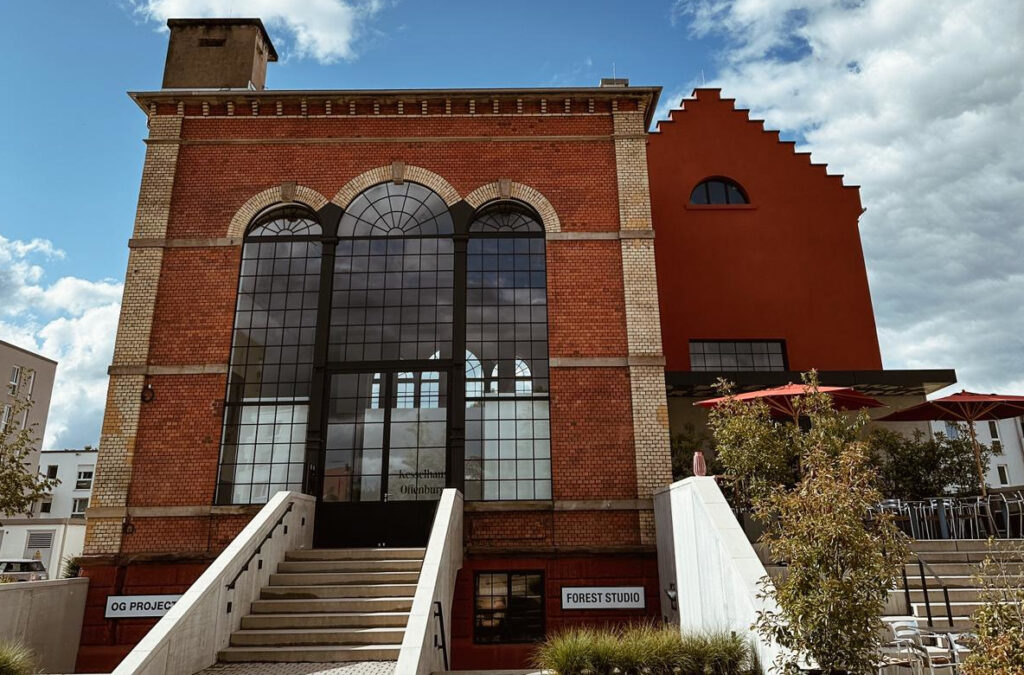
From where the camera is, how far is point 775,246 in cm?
1869

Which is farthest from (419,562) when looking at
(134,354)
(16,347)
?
(16,347)

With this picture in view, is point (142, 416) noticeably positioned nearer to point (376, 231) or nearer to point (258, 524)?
point (258, 524)

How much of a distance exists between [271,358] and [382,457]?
10.3 feet

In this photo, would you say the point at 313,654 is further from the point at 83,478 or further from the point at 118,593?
the point at 83,478

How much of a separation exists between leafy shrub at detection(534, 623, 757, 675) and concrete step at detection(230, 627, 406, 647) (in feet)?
7.53

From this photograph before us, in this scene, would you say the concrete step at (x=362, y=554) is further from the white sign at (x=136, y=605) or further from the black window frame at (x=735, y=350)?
the black window frame at (x=735, y=350)

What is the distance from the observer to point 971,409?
13.0 m

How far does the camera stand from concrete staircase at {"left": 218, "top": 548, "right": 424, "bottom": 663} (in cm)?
859

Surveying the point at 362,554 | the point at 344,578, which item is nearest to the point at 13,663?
the point at 344,578

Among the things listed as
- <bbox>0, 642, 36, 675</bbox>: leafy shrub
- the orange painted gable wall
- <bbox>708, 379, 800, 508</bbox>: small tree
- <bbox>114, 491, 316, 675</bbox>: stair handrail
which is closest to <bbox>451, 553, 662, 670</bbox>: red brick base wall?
<bbox>708, 379, 800, 508</bbox>: small tree

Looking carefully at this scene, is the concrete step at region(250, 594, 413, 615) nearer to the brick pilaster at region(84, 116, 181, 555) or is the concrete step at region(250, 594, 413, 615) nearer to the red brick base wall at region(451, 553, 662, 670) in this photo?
the red brick base wall at region(451, 553, 662, 670)

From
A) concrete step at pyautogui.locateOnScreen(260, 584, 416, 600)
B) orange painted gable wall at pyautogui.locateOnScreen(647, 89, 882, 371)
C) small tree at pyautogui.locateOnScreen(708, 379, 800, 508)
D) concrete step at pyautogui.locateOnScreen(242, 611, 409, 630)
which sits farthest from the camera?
orange painted gable wall at pyautogui.locateOnScreen(647, 89, 882, 371)

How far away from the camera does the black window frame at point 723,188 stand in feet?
63.0

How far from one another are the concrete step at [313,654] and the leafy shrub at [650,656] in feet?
7.02
